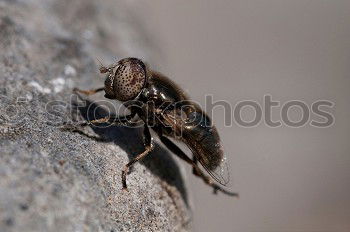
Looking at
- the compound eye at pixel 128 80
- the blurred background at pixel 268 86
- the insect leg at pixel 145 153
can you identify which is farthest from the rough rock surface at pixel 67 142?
the blurred background at pixel 268 86

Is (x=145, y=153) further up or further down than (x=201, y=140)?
further down

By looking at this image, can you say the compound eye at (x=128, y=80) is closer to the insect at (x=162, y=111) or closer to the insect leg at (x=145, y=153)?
the insect at (x=162, y=111)

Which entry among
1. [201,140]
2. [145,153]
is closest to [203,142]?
[201,140]

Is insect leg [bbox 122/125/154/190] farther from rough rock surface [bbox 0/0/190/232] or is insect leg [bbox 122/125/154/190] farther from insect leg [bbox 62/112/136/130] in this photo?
insect leg [bbox 62/112/136/130]

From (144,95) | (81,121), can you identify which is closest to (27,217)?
(81,121)

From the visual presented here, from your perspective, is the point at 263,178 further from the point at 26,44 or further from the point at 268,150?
the point at 26,44

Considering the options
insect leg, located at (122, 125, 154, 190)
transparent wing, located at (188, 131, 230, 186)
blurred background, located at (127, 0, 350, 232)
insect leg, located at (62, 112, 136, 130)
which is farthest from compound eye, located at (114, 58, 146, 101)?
blurred background, located at (127, 0, 350, 232)

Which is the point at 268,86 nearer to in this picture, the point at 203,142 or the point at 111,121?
the point at 203,142
